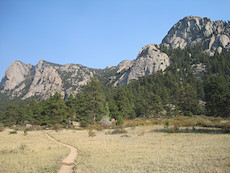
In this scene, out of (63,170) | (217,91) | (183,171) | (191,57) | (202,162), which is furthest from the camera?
(191,57)

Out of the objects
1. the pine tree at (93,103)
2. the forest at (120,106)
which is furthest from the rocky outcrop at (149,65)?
the pine tree at (93,103)

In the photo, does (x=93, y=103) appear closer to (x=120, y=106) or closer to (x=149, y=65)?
(x=120, y=106)

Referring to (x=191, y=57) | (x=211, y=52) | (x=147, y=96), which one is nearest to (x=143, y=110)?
Answer: (x=147, y=96)

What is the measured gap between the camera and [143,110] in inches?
2699

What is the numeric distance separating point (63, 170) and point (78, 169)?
1.19 meters

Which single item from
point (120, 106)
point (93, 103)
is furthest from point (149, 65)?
point (93, 103)

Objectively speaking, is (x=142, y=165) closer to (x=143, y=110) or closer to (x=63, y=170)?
(x=63, y=170)

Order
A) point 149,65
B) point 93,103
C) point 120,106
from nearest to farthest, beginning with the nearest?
point 93,103
point 120,106
point 149,65

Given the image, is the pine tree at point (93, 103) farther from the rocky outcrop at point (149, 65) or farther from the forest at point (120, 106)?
the rocky outcrop at point (149, 65)

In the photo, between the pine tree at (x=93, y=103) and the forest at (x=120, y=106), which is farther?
the pine tree at (x=93, y=103)

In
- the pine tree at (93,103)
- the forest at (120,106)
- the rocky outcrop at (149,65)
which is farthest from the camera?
the rocky outcrop at (149,65)

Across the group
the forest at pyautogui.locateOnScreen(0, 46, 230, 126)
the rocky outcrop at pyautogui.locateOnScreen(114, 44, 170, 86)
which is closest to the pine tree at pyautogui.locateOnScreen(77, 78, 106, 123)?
the forest at pyautogui.locateOnScreen(0, 46, 230, 126)

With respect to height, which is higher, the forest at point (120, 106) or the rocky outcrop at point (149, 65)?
the rocky outcrop at point (149, 65)

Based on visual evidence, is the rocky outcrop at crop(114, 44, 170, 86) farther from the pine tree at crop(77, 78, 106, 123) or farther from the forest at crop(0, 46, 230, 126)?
the pine tree at crop(77, 78, 106, 123)
